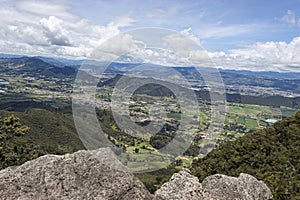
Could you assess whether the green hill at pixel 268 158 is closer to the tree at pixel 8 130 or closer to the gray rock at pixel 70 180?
the gray rock at pixel 70 180

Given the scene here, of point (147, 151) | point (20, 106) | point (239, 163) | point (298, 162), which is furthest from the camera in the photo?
point (20, 106)

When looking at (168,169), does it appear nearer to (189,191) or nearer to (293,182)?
(293,182)

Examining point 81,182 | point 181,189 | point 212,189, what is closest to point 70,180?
point 81,182

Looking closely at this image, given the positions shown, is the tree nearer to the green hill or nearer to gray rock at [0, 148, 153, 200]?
gray rock at [0, 148, 153, 200]

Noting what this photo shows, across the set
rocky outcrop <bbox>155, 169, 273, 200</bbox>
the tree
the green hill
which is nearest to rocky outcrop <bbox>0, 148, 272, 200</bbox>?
rocky outcrop <bbox>155, 169, 273, 200</bbox>

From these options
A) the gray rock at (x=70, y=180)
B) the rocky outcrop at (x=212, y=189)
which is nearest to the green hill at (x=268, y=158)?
the rocky outcrop at (x=212, y=189)

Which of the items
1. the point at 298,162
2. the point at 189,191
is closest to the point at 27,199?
the point at 189,191

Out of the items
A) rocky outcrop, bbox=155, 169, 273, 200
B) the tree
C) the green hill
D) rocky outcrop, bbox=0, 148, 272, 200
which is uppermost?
rocky outcrop, bbox=0, 148, 272, 200
